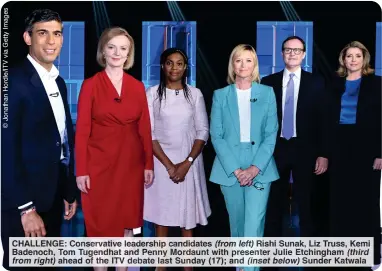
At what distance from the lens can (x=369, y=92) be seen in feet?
17.0

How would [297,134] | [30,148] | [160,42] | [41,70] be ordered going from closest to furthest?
[30,148] → [41,70] → [297,134] → [160,42]

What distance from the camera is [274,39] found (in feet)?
17.3

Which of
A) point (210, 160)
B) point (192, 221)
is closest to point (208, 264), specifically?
point (192, 221)

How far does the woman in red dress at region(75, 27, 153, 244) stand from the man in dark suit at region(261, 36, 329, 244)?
1.14 metres

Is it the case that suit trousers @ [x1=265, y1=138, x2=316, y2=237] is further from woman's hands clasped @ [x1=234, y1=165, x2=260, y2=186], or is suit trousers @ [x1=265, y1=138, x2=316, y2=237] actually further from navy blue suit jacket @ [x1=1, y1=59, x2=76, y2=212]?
navy blue suit jacket @ [x1=1, y1=59, x2=76, y2=212]

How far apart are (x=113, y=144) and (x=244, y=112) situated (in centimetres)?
114

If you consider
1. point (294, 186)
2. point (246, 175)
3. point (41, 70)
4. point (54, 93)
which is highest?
point (41, 70)

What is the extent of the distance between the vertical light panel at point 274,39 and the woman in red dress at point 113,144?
3.77 ft

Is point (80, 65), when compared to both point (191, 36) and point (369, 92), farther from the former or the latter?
point (369, 92)

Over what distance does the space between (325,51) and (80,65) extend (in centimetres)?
220

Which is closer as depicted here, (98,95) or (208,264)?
(98,95)

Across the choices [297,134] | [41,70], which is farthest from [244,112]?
[41,70]

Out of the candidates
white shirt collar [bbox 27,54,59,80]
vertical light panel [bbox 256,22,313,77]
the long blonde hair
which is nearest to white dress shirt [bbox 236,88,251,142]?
vertical light panel [bbox 256,22,313,77]

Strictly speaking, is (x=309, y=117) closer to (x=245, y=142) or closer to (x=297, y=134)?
(x=297, y=134)
